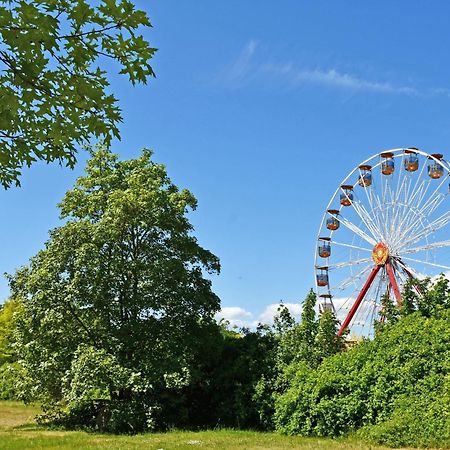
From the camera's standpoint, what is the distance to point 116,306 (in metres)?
19.2

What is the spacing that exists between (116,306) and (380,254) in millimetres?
14687

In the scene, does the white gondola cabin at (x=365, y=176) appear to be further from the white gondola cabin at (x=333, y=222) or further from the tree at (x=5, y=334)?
the tree at (x=5, y=334)

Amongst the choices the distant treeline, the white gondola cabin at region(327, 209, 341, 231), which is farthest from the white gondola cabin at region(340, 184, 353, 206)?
the distant treeline

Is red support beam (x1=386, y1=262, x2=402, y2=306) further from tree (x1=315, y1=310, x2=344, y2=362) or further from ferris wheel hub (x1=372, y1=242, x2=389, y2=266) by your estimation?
tree (x1=315, y1=310, x2=344, y2=362)

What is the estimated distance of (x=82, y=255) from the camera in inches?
710

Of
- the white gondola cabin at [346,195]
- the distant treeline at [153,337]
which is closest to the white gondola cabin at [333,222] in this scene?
the white gondola cabin at [346,195]

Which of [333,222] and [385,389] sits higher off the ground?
[333,222]

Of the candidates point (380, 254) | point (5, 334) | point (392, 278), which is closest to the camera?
point (392, 278)

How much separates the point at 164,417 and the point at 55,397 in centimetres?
396

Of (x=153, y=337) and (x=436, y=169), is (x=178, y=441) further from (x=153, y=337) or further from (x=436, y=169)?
(x=436, y=169)

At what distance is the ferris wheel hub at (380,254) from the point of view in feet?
91.9

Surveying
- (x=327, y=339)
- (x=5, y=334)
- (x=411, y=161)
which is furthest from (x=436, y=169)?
(x=5, y=334)

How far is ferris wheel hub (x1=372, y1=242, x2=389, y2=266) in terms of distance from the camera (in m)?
28.0

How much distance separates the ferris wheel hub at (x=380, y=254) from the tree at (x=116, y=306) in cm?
1156
